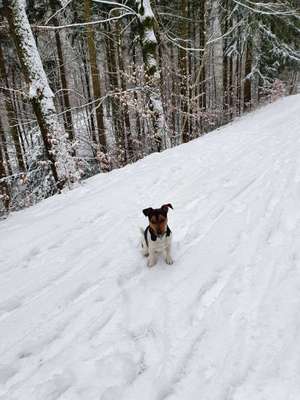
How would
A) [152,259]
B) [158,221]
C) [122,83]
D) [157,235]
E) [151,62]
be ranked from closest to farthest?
[158,221] → [157,235] → [152,259] → [151,62] → [122,83]

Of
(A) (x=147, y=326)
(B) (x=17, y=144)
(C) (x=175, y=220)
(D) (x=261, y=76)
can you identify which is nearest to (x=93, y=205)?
(C) (x=175, y=220)

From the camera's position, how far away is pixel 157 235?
3.73m

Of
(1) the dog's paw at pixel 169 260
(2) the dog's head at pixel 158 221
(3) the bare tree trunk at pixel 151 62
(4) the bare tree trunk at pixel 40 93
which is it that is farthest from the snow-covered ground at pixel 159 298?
(3) the bare tree trunk at pixel 151 62

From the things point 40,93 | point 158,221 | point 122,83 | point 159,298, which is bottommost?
point 159,298

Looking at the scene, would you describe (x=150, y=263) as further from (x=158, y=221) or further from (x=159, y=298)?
(x=158, y=221)

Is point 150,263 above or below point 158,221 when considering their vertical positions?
below

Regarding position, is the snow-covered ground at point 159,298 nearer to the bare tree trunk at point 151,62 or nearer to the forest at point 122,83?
the forest at point 122,83

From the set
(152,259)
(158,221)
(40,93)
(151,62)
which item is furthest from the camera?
(151,62)

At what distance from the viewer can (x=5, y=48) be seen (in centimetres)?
1780

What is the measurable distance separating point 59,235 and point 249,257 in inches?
126

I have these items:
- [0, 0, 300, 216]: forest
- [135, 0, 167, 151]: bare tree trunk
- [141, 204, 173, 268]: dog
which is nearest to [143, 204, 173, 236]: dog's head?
[141, 204, 173, 268]: dog

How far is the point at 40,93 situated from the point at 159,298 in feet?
23.0

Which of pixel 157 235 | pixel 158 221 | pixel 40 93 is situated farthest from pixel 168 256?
pixel 40 93

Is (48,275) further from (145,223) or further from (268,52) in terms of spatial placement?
(268,52)
